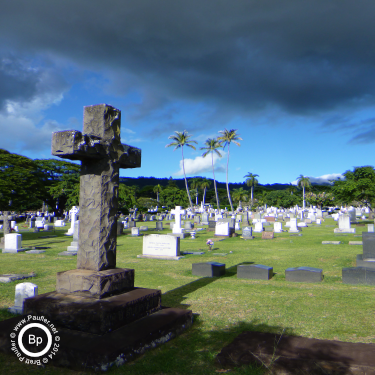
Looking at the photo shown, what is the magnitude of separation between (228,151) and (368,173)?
31.5 m

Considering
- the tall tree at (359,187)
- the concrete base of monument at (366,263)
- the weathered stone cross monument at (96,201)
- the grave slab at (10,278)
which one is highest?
the tall tree at (359,187)

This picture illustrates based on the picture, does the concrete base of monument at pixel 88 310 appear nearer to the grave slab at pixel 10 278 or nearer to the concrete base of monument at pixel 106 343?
the concrete base of monument at pixel 106 343

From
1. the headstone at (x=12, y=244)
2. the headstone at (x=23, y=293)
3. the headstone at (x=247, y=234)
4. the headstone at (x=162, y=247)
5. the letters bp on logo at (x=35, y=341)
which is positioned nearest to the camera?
the letters bp on logo at (x=35, y=341)

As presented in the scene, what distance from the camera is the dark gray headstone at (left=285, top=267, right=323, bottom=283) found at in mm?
9109

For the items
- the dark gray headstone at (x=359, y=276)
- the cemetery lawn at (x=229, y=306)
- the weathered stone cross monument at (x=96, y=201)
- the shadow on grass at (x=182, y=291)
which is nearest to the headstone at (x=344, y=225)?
the cemetery lawn at (x=229, y=306)

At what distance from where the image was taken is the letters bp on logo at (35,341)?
4.12m

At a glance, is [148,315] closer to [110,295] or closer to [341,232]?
[110,295]

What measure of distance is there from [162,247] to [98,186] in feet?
30.9

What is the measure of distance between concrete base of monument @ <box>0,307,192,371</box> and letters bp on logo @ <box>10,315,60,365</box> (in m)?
0.07

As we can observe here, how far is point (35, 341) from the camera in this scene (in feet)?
14.0

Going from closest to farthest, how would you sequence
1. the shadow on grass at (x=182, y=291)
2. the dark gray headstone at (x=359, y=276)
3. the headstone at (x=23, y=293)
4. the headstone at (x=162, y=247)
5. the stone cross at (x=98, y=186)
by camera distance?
1. the stone cross at (x=98, y=186)
2. the headstone at (x=23, y=293)
3. the shadow on grass at (x=182, y=291)
4. the dark gray headstone at (x=359, y=276)
5. the headstone at (x=162, y=247)

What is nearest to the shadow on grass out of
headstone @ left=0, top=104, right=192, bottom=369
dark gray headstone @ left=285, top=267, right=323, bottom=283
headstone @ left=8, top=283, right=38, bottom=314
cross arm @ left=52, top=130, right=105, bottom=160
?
headstone @ left=0, top=104, right=192, bottom=369

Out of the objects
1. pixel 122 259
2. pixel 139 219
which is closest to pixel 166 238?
pixel 122 259

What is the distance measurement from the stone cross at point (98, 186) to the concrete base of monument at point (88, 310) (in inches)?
21.7
